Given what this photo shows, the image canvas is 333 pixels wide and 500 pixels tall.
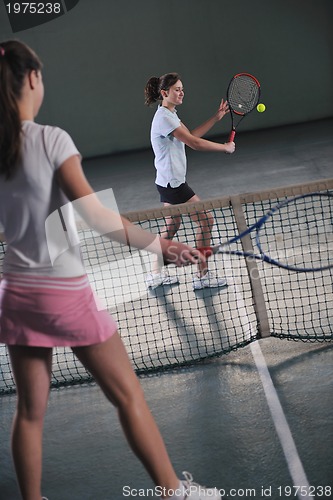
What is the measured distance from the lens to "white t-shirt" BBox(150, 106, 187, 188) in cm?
530

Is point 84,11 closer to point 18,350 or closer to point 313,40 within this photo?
point 313,40

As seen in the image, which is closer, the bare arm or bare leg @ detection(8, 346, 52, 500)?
the bare arm

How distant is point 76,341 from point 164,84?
3.37 m

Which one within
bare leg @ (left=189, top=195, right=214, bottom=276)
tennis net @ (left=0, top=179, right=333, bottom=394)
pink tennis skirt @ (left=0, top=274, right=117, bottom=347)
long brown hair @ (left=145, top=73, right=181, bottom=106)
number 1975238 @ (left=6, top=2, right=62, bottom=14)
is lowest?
tennis net @ (left=0, top=179, right=333, bottom=394)

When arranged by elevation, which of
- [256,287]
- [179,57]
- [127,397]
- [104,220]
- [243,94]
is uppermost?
[179,57]

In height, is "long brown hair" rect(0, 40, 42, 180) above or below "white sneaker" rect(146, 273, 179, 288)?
above

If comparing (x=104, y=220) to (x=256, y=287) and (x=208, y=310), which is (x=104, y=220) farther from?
(x=208, y=310)

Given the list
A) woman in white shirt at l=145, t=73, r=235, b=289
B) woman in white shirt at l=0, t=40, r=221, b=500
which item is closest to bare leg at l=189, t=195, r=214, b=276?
woman in white shirt at l=145, t=73, r=235, b=289

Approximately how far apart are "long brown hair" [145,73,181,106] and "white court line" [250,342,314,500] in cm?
217

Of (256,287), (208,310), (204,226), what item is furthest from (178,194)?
(256,287)

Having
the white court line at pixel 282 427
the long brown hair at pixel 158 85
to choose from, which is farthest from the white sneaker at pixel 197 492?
the long brown hair at pixel 158 85

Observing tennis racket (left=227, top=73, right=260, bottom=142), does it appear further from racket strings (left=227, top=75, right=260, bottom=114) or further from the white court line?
the white court line

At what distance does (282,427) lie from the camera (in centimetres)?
317

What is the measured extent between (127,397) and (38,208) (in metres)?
0.68
